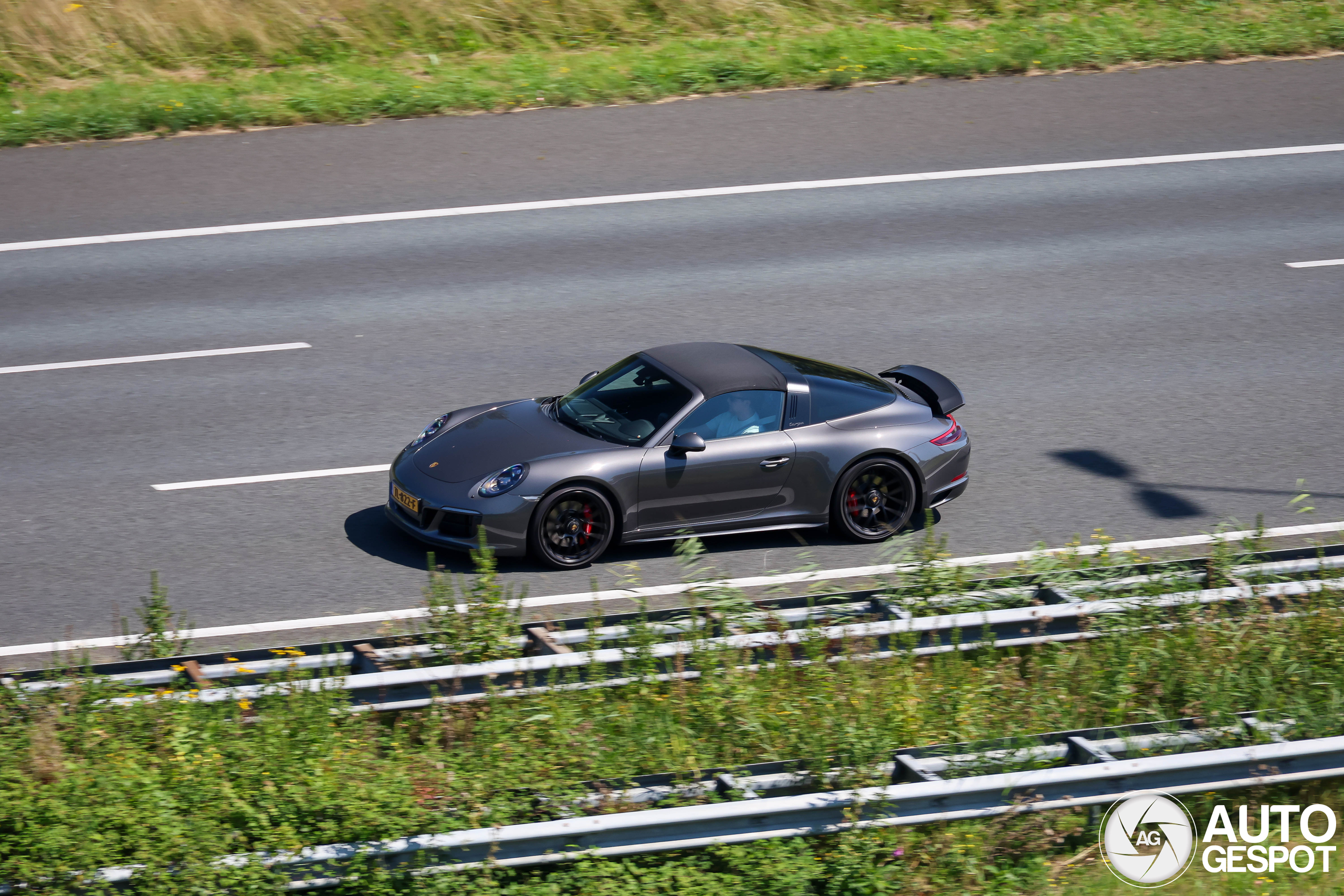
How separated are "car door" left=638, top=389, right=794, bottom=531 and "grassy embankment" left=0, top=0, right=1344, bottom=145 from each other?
9492 millimetres

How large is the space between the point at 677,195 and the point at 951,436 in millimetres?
6774

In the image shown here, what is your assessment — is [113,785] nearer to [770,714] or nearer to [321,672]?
[321,672]

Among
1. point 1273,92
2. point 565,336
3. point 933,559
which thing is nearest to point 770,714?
point 933,559

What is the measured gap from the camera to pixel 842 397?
9906 mm

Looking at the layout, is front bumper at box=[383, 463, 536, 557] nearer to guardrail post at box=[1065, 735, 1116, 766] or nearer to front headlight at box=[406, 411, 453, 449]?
front headlight at box=[406, 411, 453, 449]

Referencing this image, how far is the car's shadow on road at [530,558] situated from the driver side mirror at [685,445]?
676 millimetres

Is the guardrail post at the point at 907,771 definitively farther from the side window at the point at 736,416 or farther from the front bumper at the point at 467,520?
the side window at the point at 736,416

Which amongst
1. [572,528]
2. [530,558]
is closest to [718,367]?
[572,528]

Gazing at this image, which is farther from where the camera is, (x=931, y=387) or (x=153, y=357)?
(x=153, y=357)

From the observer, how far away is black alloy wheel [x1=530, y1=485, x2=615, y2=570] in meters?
9.02

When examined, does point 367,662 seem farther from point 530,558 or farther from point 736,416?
point 736,416

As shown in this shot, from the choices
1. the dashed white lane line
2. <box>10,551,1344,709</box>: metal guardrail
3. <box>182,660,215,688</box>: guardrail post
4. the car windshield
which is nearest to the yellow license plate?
the car windshield

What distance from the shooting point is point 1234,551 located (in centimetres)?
901

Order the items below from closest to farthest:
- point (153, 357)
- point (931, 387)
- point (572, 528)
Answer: point (572, 528)
point (931, 387)
point (153, 357)
